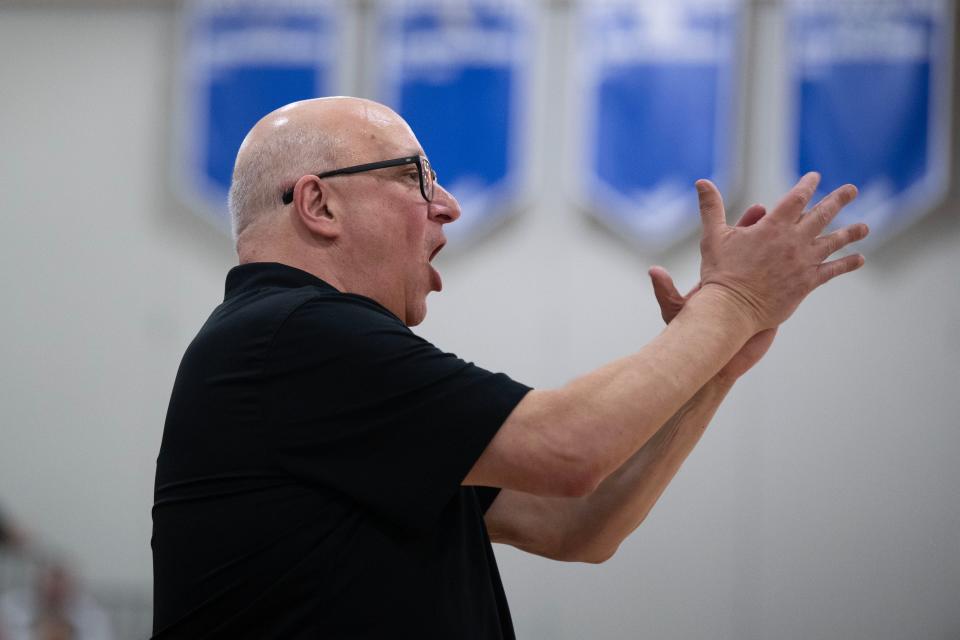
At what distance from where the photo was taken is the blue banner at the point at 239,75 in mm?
5316

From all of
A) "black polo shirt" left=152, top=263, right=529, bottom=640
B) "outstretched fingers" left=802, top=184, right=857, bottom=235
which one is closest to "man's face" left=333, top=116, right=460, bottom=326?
"black polo shirt" left=152, top=263, right=529, bottom=640

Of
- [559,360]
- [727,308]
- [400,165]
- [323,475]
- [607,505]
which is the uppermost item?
[400,165]

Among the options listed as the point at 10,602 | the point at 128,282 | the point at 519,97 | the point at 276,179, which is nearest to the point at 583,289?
the point at 519,97

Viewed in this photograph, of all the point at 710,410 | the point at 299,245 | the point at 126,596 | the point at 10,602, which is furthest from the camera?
the point at 126,596

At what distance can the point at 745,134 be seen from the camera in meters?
5.06

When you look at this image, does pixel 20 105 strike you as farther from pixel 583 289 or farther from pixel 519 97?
pixel 583 289

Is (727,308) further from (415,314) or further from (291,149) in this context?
(291,149)

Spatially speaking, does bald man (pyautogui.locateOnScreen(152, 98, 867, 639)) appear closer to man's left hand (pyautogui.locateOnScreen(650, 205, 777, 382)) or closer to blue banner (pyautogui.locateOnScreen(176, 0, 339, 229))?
man's left hand (pyautogui.locateOnScreen(650, 205, 777, 382))

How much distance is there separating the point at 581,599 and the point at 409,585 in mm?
3769

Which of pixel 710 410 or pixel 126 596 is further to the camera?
pixel 126 596

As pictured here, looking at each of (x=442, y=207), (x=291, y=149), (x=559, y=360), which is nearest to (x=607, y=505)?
(x=442, y=207)

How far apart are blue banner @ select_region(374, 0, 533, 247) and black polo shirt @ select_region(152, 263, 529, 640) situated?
12.3 feet

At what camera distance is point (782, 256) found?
5.09 feet

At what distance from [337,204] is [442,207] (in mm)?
223
